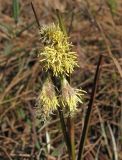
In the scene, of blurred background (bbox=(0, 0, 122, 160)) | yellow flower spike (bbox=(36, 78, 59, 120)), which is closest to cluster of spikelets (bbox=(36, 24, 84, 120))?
yellow flower spike (bbox=(36, 78, 59, 120))

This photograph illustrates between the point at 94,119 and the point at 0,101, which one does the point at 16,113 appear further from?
the point at 94,119

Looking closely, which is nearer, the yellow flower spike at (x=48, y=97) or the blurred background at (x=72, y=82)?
the yellow flower spike at (x=48, y=97)

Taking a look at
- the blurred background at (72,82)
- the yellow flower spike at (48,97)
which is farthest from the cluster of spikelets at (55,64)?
the blurred background at (72,82)

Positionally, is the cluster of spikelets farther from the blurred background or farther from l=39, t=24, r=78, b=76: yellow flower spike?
the blurred background

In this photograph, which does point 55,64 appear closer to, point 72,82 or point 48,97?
point 48,97

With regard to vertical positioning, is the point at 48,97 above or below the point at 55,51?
below

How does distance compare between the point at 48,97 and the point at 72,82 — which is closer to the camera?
the point at 48,97

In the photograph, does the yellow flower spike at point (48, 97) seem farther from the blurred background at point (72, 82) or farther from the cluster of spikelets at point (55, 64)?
the blurred background at point (72, 82)

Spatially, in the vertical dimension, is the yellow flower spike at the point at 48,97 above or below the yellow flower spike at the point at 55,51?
below

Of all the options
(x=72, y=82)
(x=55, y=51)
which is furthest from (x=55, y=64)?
(x=72, y=82)
